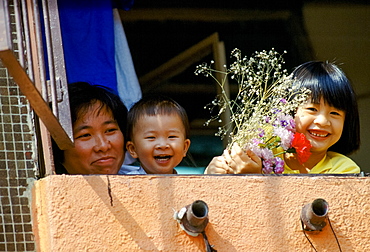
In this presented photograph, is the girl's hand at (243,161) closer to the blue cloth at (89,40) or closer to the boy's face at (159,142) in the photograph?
the boy's face at (159,142)

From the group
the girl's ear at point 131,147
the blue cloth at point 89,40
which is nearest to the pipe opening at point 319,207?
the girl's ear at point 131,147

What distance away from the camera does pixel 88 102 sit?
4.25 m

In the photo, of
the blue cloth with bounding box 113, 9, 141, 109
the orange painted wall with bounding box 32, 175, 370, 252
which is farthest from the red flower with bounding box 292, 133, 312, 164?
the blue cloth with bounding box 113, 9, 141, 109

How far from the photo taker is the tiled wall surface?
3.47 meters

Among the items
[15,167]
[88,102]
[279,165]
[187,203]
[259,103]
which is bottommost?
[187,203]

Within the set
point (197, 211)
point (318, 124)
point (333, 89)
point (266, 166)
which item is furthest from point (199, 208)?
point (333, 89)

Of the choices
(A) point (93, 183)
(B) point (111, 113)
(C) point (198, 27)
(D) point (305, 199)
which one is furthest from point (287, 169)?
(C) point (198, 27)

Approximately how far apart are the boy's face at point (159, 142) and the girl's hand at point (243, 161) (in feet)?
1.67

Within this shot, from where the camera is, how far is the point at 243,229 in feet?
11.2

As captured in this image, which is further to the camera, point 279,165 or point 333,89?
point 333,89

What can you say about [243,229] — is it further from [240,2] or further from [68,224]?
[240,2]

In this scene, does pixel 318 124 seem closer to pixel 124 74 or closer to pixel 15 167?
pixel 124 74

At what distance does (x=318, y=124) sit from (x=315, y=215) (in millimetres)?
923

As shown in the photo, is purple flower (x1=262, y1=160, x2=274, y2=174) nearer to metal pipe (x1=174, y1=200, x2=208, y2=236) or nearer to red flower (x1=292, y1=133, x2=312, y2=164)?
red flower (x1=292, y1=133, x2=312, y2=164)
